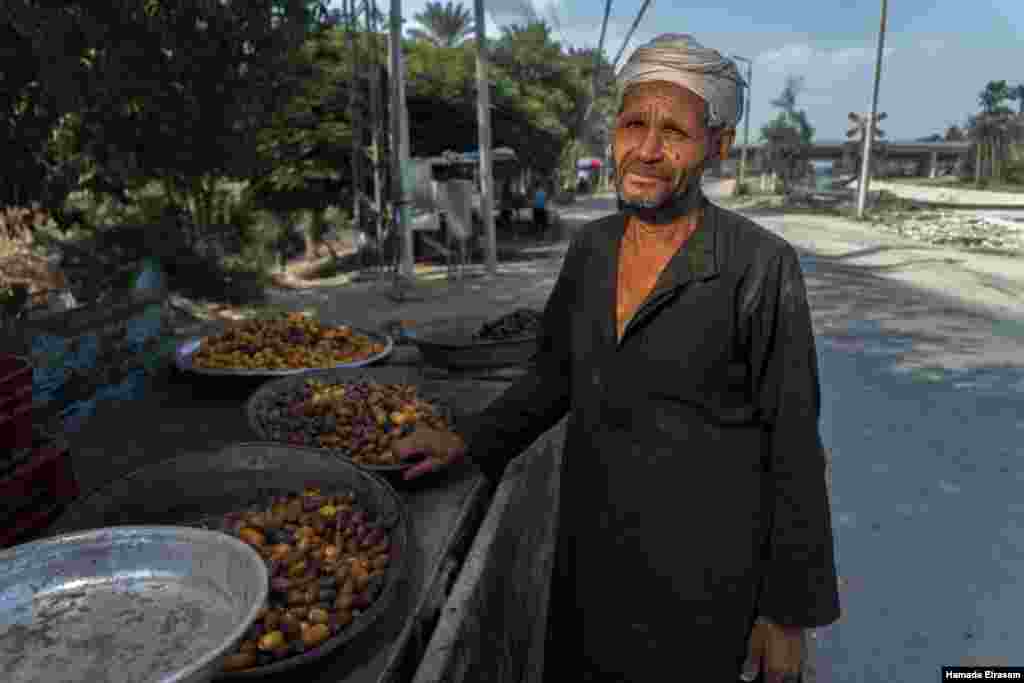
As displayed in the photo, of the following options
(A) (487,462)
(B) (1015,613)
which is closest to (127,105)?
(A) (487,462)

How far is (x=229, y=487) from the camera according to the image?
7.77ft

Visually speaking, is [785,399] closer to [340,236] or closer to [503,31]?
[340,236]

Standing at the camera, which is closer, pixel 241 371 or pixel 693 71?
pixel 693 71

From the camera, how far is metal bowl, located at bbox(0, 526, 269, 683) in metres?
1.34

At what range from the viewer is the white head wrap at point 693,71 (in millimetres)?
1539

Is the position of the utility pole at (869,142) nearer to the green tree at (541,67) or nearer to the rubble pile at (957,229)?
the rubble pile at (957,229)

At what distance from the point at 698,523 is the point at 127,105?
706 centimetres

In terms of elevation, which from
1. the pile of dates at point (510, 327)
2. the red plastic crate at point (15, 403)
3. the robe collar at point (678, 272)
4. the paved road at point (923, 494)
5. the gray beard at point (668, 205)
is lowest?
the paved road at point (923, 494)

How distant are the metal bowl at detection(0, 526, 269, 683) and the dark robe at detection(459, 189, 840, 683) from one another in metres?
0.78

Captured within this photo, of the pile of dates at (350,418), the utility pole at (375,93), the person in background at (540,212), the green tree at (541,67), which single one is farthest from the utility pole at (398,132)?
the green tree at (541,67)

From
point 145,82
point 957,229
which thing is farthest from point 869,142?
point 145,82

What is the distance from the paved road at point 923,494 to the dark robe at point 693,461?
1.51 meters

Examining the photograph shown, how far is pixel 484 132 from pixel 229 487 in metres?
10.4

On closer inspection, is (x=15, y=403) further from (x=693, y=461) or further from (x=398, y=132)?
(x=398, y=132)
